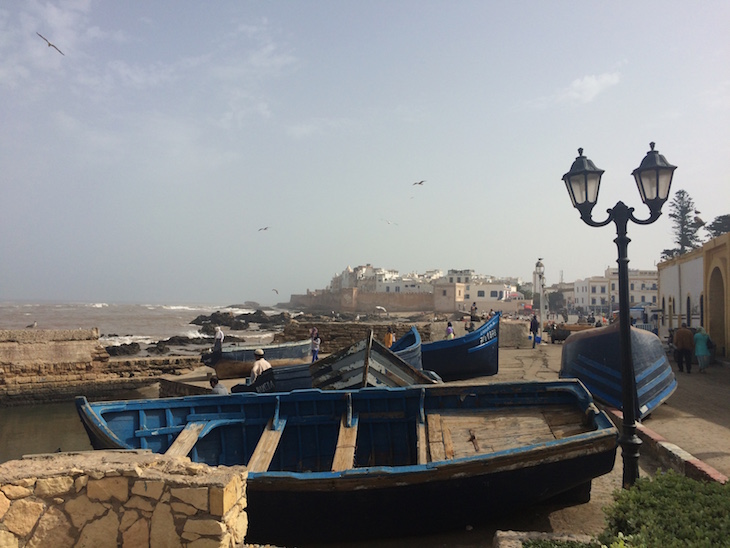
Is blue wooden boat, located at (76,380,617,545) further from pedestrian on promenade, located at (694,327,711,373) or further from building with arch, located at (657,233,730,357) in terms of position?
building with arch, located at (657,233,730,357)

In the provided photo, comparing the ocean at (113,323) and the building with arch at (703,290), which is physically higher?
the building with arch at (703,290)

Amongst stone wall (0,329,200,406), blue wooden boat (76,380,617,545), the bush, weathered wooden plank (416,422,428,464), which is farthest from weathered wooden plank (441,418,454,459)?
stone wall (0,329,200,406)

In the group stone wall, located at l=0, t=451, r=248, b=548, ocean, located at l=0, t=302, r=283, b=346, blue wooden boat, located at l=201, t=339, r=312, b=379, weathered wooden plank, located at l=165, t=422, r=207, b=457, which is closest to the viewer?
stone wall, located at l=0, t=451, r=248, b=548

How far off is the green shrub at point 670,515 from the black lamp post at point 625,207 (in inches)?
60.3

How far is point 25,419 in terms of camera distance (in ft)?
49.0

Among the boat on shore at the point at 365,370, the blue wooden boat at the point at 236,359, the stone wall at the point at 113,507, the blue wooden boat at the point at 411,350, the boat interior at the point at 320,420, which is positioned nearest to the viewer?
the stone wall at the point at 113,507

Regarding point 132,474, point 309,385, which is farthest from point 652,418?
point 132,474

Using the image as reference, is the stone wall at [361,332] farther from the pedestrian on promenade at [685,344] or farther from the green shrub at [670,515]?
the green shrub at [670,515]

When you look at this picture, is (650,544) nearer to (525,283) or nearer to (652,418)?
(652,418)

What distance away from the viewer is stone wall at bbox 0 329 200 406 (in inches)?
663

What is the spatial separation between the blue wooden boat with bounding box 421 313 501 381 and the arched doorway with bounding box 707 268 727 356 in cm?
755

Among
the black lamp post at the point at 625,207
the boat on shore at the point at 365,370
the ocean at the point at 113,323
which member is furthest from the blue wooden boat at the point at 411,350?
the ocean at the point at 113,323

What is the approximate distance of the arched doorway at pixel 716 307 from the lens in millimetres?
17016

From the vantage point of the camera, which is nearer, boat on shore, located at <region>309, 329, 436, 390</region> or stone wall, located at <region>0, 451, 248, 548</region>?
stone wall, located at <region>0, 451, 248, 548</region>
